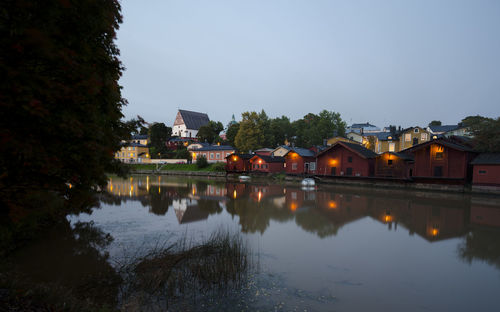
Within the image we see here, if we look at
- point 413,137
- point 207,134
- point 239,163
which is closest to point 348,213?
point 239,163

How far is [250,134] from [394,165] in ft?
116

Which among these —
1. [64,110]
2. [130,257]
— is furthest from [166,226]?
[64,110]

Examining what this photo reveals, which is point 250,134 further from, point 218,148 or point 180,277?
point 180,277

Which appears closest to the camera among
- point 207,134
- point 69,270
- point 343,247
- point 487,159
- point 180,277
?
point 180,277

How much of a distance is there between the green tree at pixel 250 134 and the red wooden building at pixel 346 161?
864 inches

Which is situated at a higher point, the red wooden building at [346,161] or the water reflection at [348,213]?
the red wooden building at [346,161]

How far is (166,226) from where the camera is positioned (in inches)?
559

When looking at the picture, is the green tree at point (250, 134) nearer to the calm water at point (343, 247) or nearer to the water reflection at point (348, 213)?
the water reflection at point (348, 213)

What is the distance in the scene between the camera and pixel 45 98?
4504 mm

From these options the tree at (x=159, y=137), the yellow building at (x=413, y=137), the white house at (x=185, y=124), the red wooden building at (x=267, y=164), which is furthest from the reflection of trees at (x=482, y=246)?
the white house at (x=185, y=124)

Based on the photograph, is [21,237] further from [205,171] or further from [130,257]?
[205,171]

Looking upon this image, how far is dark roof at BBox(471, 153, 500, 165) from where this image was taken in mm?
29702

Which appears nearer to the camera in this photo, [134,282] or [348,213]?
[134,282]

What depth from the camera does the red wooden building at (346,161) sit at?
133 ft
